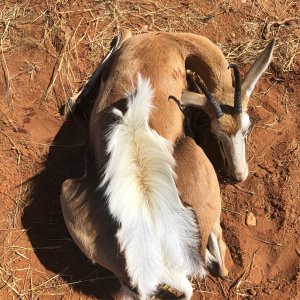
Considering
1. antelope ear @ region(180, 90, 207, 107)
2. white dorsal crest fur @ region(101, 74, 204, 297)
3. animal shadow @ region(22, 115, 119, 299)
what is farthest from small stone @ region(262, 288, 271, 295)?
antelope ear @ region(180, 90, 207, 107)

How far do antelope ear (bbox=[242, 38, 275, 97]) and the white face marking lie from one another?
0.38 metres

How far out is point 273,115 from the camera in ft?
19.7

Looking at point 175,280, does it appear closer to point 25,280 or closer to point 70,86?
point 25,280

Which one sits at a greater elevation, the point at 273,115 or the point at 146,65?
the point at 146,65

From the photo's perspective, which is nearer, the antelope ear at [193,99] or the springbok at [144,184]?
the springbok at [144,184]

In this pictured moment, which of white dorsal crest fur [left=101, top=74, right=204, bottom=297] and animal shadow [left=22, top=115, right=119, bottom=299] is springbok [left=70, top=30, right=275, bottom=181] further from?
animal shadow [left=22, top=115, right=119, bottom=299]

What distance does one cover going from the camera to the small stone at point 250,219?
17.8 feet

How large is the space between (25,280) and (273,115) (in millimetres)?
3496

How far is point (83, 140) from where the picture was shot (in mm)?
5852

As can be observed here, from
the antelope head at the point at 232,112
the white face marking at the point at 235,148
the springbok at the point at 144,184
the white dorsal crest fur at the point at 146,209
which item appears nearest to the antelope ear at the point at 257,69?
the antelope head at the point at 232,112

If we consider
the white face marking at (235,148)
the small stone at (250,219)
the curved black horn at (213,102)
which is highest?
the curved black horn at (213,102)

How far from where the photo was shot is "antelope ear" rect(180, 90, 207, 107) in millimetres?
5379

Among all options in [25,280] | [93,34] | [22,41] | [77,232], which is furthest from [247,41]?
[25,280]

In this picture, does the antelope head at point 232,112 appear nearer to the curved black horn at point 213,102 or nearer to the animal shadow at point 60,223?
the curved black horn at point 213,102
